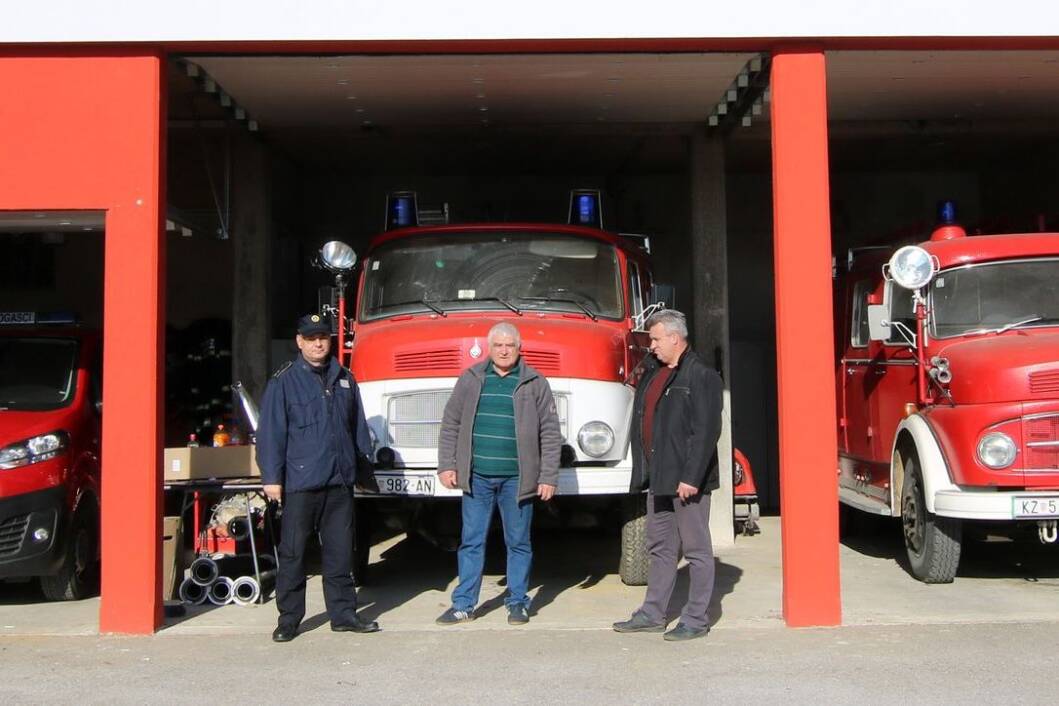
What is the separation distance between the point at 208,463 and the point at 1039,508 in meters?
5.44

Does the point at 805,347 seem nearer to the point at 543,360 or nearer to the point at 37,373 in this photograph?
the point at 543,360

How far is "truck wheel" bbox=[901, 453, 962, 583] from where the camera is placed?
8.42m

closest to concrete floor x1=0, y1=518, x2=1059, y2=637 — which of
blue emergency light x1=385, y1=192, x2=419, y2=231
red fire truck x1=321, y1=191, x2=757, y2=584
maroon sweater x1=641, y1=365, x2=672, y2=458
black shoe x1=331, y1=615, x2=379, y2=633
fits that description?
black shoe x1=331, y1=615, x2=379, y2=633

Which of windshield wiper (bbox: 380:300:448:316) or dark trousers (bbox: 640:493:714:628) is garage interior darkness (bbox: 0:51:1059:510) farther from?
windshield wiper (bbox: 380:300:448:316)

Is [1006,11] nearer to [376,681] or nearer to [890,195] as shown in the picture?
[376,681]

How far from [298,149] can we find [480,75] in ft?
13.8

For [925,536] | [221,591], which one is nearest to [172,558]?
[221,591]

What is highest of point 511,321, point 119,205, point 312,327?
point 119,205

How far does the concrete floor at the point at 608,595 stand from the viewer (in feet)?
24.4

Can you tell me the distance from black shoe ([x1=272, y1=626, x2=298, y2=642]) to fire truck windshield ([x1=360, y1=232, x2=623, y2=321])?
2.61m

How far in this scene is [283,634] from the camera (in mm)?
6973

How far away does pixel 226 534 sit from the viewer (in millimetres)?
8602

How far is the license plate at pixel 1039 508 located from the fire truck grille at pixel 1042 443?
0.75 ft

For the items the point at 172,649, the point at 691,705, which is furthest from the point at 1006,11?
the point at 172,649
